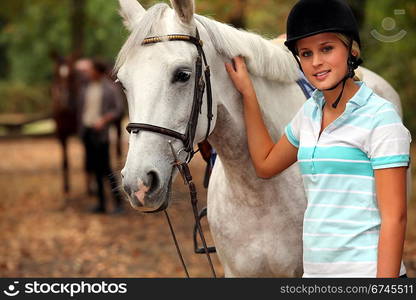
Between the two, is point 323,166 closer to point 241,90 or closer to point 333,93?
point 333,93

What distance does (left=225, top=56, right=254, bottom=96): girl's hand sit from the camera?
2.88 metres

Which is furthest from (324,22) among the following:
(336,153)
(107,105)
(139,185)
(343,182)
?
(107,105)

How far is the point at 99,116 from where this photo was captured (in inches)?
395

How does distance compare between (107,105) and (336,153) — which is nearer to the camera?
(336,153)

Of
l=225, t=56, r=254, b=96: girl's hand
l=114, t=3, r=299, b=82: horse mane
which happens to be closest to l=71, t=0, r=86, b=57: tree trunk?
l=114, t=3, r=299, b=82: horse mane

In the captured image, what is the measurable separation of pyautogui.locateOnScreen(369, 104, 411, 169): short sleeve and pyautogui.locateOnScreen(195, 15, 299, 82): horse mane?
0.88 metres

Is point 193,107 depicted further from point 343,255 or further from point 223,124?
point 343,255

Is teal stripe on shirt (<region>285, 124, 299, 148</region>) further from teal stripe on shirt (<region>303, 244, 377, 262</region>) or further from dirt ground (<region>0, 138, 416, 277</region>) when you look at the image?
dirt ground (<region>0, 138, 416, 277</region>)

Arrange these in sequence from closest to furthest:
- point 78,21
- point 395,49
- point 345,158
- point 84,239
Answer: point 345,158 → point 84,239 → point 395,49 → point 78,21

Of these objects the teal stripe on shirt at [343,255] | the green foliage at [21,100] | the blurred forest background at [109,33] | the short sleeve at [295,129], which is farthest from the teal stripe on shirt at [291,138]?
the green foliage at [21,100]

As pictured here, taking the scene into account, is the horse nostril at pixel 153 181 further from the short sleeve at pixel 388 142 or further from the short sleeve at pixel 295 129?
the short sleeve at pixel 388 142

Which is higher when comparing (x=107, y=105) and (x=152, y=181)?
(x=152, y=181)

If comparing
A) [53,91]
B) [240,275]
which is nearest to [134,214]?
[53,91]

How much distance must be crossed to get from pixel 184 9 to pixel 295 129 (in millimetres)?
662
